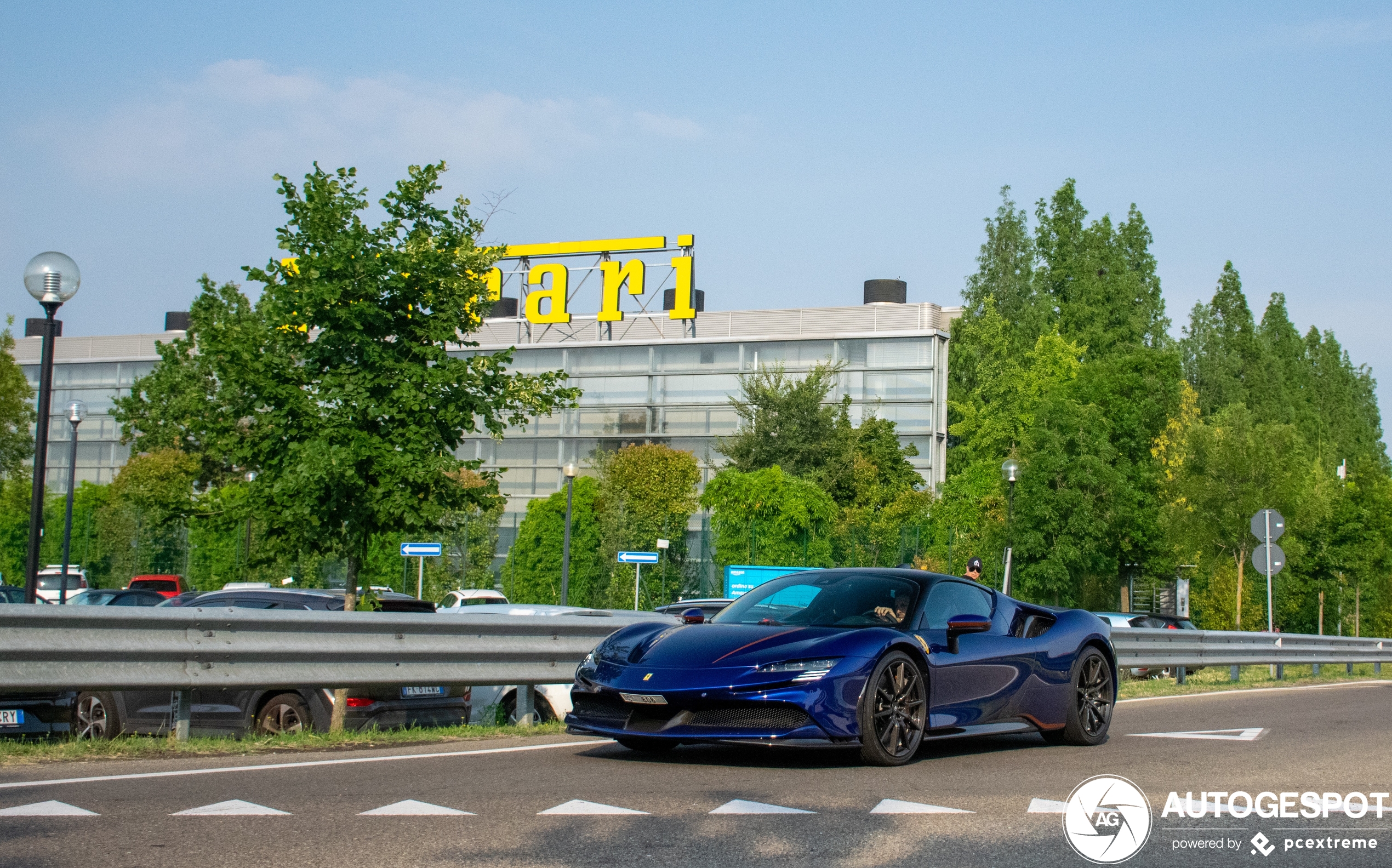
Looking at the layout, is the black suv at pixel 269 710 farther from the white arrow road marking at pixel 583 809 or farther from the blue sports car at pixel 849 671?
the white arrow road marking at pixel 583 809

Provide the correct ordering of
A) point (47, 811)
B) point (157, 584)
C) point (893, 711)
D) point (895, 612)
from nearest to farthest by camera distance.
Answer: point (47, 811) < point (893, 711) < point (895, 612) < point (157, 584)

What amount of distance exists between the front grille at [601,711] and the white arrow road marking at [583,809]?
1432 mm

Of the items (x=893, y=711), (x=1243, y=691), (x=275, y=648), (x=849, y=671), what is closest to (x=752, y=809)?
(x=849, y=671)

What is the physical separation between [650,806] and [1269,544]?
21622mm

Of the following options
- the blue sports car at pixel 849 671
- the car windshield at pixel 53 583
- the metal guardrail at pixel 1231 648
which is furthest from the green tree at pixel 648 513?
the blue sports car at pixel 849 671

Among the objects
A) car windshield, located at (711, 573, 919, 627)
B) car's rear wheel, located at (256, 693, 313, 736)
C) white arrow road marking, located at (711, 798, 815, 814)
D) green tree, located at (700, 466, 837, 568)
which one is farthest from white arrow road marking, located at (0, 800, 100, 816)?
green tree, located at (700, 466, 837, 568)

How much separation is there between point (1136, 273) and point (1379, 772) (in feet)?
214

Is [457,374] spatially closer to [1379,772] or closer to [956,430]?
[1379,772]

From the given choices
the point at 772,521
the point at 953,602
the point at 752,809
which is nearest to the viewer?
the point at 752,809

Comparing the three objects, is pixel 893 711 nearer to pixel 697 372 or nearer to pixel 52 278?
pixel 52 278

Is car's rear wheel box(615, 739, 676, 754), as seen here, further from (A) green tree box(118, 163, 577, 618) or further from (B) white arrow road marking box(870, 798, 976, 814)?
(A) green tree box(118, 163, 577, 618)

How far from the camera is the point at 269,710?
1120 centimetres

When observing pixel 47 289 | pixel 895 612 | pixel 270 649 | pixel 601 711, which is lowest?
pixel 601 711

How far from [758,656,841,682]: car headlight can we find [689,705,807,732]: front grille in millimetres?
189
